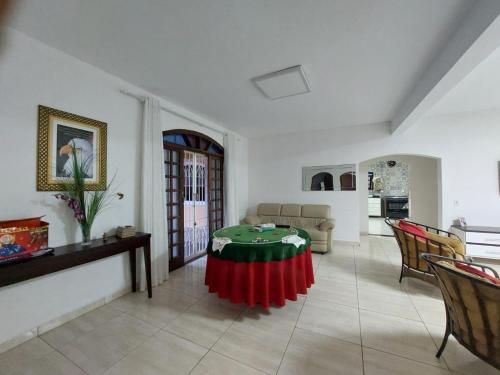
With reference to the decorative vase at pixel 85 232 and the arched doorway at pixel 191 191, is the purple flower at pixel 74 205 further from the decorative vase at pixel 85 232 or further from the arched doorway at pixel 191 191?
the arched doorway at pixel 191 191

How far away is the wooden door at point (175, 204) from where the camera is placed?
3.56 metres

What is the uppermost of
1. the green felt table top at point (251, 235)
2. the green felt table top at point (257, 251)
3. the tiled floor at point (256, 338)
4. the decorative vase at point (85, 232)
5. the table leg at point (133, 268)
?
the decorative vase at point (85, 232)

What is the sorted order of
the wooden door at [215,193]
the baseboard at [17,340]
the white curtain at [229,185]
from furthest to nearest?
1. the white curtain at [229,185]
2. the wooden door at [215,193]
3. the baseboard at [17,340]

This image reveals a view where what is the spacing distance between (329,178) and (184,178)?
3.36 metres

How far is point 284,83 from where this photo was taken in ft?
9.18

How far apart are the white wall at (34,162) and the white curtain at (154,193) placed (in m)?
0.22

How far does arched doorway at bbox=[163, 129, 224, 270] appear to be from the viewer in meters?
3.62

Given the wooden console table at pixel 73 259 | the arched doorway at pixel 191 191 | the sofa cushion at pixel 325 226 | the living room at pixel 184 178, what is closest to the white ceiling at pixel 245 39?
the living room at pixel 184 178

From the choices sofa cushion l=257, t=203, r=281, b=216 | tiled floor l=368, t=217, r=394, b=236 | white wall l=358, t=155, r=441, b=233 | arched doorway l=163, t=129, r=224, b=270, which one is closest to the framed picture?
arched doorway l=163, t=129, r=224, b=270

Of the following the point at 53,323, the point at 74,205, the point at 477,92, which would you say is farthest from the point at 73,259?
the point at 477,92

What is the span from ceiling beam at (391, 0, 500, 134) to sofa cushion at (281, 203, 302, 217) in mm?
2971

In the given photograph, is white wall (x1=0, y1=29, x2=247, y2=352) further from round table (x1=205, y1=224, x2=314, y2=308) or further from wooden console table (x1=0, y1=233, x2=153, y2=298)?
round table (x1=205, y1=224, x2=314, y2=308)

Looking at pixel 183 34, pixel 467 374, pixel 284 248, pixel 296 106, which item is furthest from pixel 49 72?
pixel 467 374

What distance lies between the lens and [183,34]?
1981 mm
